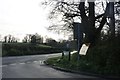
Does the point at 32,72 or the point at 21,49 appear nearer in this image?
the point at 32,72

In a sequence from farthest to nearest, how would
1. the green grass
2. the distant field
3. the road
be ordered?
the distant field, the green grass, the road

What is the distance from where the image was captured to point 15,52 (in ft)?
181

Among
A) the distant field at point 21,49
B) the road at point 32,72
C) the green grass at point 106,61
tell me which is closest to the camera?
the road at point 32,72

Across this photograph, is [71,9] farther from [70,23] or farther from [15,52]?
[15,52]

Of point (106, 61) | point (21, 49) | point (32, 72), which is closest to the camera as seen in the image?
point (32, 72)

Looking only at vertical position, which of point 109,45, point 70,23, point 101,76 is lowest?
point 101,76

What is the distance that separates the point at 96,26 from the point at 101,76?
1538cm

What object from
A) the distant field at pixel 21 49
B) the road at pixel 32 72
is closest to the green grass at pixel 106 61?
the road at pixel 32 72

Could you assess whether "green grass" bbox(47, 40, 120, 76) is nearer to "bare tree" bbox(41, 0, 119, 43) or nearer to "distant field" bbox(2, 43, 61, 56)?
"bare tree" bbox(41, 0, 119, 43)

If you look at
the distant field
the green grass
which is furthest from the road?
the distant field

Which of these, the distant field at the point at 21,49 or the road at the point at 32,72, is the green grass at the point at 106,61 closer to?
the road at the point at 32,72

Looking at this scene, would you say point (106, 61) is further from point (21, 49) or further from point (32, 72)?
point (21, 49)

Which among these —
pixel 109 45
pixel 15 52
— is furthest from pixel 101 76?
pixel 15 52

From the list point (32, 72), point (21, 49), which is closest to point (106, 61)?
point (32, 72)
